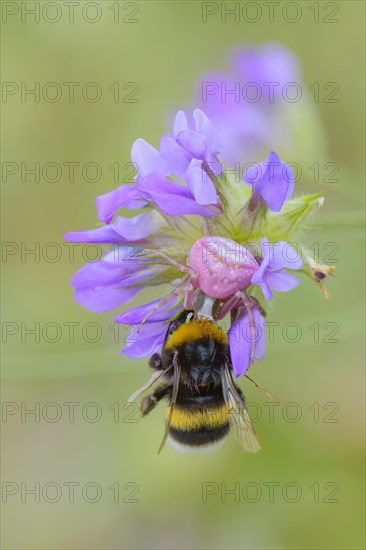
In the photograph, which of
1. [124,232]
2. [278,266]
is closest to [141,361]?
[124,232]

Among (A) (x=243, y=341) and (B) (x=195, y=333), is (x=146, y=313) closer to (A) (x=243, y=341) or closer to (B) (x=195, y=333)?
(B) (x=195, y=333)

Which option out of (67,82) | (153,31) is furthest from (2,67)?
(153,31)

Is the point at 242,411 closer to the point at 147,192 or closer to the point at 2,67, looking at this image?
the point at 147,192

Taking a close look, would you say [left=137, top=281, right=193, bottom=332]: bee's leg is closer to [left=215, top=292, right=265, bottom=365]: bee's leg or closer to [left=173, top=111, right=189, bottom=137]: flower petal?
[left=215, top=292, right=265, bottom=365]: bee's leg

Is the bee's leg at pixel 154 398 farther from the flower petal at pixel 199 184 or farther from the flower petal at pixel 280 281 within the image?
the flower petal at pixel 199 184

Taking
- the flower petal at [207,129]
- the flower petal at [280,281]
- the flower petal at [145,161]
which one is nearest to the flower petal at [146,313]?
the flower petal at [280,281]
